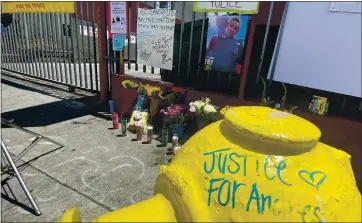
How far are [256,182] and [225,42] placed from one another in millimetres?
4640

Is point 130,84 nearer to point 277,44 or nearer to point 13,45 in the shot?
point 277,44

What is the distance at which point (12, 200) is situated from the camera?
3.95 metres

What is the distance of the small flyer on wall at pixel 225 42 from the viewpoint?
5.91 metres

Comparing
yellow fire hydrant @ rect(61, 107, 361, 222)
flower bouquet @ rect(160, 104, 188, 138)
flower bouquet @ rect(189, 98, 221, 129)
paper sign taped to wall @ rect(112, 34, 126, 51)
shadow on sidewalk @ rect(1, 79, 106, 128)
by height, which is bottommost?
shadow on sidewalk @ rect(1, 79, 106, 128)

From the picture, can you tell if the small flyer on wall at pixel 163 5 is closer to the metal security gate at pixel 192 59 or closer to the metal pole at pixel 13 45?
the metal security gate at pixel 192 59

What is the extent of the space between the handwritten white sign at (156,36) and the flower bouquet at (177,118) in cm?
122

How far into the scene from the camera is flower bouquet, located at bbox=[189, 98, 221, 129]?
556 centimetres

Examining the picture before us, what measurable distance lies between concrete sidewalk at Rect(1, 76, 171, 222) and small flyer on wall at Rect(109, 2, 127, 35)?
2.35 metres

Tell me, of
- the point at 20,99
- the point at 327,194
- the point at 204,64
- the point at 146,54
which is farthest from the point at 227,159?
the point at 20,99

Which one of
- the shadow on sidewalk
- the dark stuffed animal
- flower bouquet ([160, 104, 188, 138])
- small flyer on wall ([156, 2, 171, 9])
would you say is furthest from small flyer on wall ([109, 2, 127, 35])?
the dark stuffed animal

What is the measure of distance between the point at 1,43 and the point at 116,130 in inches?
356

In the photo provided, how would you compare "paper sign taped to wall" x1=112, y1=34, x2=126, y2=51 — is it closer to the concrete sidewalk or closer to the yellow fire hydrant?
the concrete sidewalk

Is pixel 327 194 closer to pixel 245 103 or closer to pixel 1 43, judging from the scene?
pixel 245 103

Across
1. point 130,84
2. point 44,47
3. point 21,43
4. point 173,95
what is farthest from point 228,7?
point 21,43
